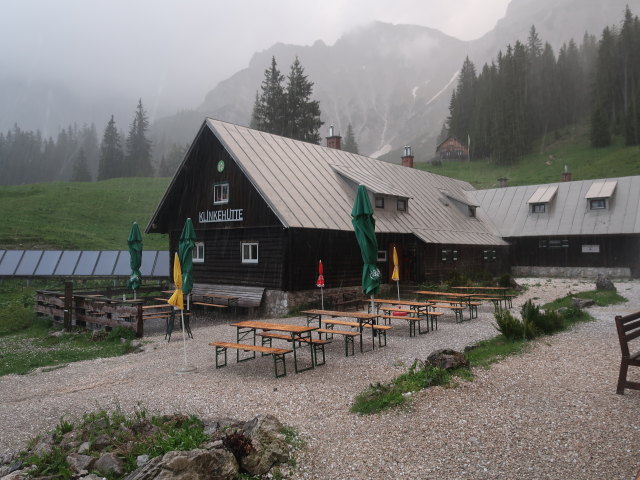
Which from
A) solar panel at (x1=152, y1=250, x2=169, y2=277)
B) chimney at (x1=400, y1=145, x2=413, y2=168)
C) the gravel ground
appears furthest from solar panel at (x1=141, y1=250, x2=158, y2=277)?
chimney at (x1=400, y1=145, x2=413, y2=168)

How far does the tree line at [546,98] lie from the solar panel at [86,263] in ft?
193

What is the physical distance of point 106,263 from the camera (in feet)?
83.5

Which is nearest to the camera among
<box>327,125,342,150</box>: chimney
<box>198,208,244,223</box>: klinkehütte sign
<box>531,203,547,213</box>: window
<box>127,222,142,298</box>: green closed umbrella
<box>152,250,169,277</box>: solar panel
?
<box>127,222,142,298</box>: green closed umbrella

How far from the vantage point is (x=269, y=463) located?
5652 mm

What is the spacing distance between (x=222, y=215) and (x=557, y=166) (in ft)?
171

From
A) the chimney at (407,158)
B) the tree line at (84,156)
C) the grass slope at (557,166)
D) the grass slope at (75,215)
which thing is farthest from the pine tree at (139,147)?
the chimney at (407,158)

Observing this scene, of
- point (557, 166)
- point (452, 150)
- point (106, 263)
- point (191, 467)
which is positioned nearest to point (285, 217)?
point (191, 467)

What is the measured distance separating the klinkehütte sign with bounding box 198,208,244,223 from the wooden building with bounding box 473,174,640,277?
67.8ft

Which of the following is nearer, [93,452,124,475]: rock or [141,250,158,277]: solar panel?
[93,452,124,475]: rock

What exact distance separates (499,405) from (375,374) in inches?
113

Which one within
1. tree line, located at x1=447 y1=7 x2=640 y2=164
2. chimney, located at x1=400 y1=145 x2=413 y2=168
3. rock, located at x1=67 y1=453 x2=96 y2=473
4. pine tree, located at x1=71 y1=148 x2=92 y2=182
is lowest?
rock, located at x1=67 y1=453 x2=96 y2=473

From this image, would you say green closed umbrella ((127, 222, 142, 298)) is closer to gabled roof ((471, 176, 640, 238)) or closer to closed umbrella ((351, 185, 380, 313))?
closed umbrella ((351, 185, 380, 313))

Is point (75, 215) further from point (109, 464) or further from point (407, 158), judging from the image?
point (109, 464)

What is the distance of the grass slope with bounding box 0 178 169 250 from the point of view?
34969 millimetres
